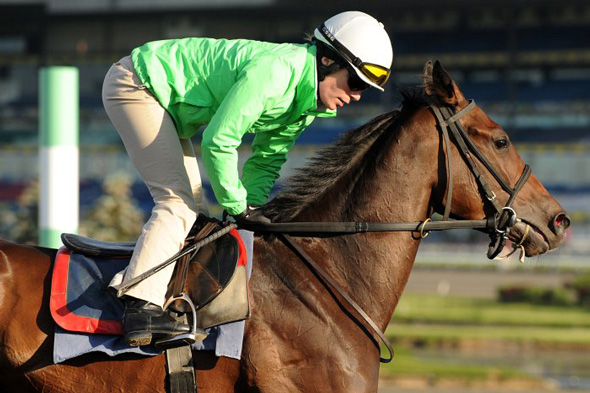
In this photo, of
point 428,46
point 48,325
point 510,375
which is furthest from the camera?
point 428,46

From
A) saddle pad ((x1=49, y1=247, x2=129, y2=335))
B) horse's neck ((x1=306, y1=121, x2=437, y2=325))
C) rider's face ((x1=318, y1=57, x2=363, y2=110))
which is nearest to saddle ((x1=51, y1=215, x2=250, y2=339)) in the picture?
saddle pad ((x1=49, y1=247, x2=129, y2=335))

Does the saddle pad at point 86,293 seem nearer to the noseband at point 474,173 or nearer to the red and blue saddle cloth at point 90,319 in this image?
the red and blue saddle cloth at point 90,319

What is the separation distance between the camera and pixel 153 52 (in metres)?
3.28

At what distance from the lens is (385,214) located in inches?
132

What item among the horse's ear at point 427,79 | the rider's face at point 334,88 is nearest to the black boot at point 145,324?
the rider's face at point 334,88

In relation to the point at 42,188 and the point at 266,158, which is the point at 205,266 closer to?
the point at 266,158

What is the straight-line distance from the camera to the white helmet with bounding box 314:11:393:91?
10.8 ft

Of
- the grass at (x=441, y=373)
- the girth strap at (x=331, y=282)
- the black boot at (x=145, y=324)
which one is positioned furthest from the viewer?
the grass at (x=441, y=373)

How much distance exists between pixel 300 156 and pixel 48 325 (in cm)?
2521

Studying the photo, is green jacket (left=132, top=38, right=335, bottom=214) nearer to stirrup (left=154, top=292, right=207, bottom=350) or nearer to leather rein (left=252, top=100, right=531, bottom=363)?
leather rein (left=252, top=100, right=531, bottom=363)

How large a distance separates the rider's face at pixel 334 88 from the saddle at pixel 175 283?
57 centimetres

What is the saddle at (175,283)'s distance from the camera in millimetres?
3127

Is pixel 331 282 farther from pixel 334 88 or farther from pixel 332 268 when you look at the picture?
pixel 334 88

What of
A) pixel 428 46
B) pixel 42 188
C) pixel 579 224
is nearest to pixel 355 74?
pixel 42 188
